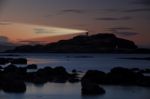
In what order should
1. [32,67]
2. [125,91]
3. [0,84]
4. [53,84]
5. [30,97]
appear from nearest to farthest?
[30,97], [0,84], [125,91], [53,84], [32,67]

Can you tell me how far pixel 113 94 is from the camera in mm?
26141

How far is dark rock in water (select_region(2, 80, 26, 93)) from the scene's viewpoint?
79.9ft

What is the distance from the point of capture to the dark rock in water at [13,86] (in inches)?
958

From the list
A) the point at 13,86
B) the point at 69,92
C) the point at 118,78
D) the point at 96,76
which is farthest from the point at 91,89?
the point at 118,78

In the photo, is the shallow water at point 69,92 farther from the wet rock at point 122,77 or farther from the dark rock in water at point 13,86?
the wet rock at point 122,77

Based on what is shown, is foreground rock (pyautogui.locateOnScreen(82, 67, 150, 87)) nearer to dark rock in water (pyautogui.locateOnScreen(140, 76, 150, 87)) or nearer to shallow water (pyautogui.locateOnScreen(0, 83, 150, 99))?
dark rock in water (pyautogui.locateOnScreen(140, 76, 150, 87))

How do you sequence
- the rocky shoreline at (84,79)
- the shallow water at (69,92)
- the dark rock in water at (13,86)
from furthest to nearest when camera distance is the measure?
the rocky shoreline at (84,79)
the dark rock in water at (13,86)
the shallow water at (69,92)

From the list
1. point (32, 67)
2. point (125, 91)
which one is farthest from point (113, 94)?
point (32, 67)

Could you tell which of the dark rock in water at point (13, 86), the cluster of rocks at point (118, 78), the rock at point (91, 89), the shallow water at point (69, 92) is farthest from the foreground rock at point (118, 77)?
the dark rock in water at point (13, 86)

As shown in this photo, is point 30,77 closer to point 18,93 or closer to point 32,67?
point 18,93

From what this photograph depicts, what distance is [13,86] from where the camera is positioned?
24.7 meters

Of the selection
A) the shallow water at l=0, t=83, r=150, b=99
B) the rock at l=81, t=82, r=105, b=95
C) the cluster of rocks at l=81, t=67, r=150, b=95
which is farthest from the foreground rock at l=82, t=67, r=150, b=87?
the rock at l=81, t=82, r=105, b=95

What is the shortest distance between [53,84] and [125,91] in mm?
4938

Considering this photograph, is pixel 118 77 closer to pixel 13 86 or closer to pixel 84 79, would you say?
pixel 84 79
